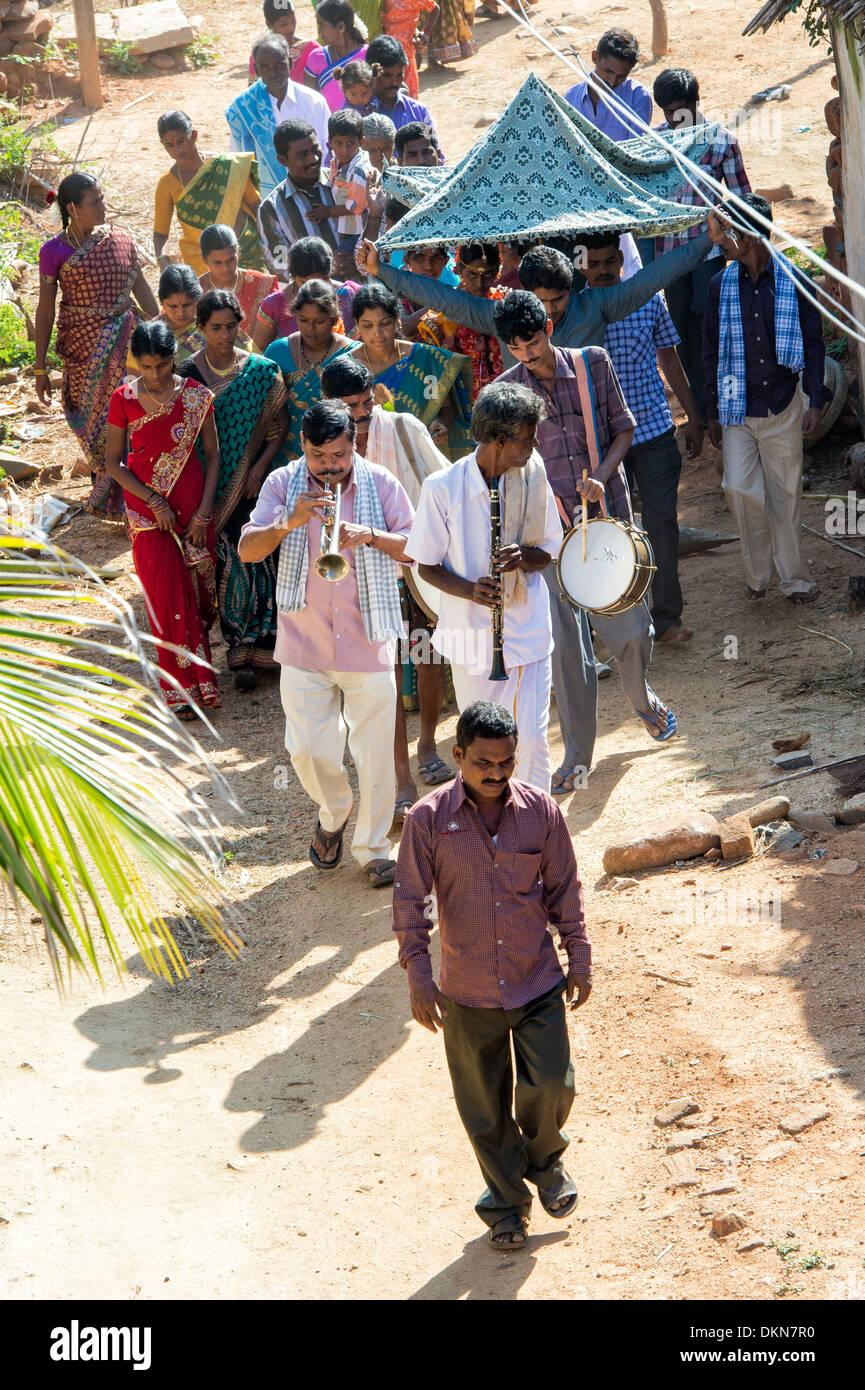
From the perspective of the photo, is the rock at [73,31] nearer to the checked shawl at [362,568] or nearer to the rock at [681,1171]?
the checked shawl at [362,568]

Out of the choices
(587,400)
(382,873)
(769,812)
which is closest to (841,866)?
(769,812)

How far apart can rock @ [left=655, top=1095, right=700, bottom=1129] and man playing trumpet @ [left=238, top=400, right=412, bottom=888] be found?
6.46ft

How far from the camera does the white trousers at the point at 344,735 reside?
5980 millimetres

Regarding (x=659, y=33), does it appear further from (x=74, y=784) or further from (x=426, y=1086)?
(x=74, y=784)

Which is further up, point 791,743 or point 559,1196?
point 791,743

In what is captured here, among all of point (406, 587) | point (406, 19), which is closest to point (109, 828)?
point (406, 587)

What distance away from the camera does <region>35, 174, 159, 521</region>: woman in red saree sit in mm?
9094

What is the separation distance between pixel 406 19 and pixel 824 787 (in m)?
10.8

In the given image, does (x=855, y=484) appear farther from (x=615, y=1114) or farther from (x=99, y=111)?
(x=99, y=111)

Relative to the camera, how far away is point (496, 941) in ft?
13.2

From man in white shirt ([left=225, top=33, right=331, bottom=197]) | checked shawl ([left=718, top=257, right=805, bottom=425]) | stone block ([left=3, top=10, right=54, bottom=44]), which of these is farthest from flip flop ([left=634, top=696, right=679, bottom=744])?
stone block ([left=3, top=10, right=54, bottom=44])

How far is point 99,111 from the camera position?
16.0 metres

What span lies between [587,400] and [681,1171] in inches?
123

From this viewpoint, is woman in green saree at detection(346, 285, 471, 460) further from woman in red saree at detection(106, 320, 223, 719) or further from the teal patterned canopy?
woman in red saree at detection(106, 320, 223, 719)
